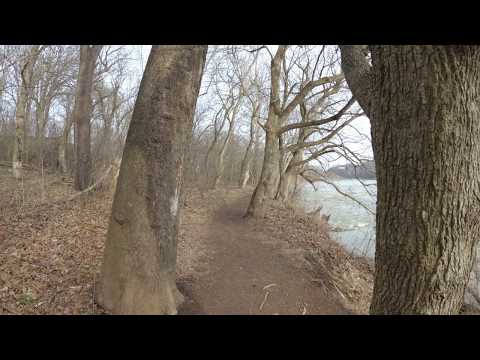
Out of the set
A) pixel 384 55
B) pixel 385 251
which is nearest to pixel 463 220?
pixel 385 251

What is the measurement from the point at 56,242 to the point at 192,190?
10.4 metres

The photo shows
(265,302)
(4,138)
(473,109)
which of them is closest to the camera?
(473,109)

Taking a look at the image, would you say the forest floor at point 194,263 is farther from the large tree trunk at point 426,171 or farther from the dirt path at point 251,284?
the large tree trunk at point 426,171

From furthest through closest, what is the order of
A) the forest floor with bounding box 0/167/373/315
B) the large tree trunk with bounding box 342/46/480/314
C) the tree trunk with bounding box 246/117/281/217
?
the tree trunk with bounding box 246/117/281/217 < the forest floor with bounding box 0/167/373/315 < the large tree trunk with bounding box 342/46/480/314

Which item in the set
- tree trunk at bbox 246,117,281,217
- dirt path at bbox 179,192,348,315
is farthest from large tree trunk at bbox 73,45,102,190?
tree trunk at bbox 246,117,281,217

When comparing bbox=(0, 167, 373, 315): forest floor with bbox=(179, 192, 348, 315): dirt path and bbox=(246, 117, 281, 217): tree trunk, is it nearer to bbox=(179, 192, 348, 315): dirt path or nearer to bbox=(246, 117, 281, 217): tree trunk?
bbox=(179, 192, 348, 315): dirt path

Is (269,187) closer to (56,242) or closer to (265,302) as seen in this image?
(265,302)

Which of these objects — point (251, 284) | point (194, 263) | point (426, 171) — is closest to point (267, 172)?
point (194, 263)

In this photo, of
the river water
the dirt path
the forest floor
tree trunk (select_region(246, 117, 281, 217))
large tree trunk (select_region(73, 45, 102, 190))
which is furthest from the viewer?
the river water

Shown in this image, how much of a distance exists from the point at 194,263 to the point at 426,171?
506 cm

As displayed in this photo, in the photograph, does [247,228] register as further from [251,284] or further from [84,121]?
[84,121]

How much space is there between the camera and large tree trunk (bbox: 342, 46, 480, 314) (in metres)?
1.50

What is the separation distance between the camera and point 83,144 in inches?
339

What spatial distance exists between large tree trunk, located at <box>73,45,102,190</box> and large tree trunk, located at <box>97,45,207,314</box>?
651 cm
